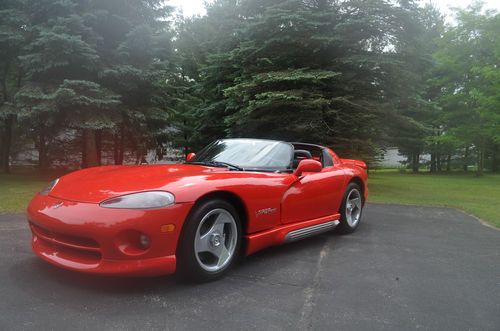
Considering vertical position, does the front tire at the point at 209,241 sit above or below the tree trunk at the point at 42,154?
below

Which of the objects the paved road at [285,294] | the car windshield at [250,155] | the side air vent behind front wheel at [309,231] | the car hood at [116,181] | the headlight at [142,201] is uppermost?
the car windshield at [250,155]

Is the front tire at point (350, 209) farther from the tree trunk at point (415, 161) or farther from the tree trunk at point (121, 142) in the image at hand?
the tree trunk at point (415, 161)

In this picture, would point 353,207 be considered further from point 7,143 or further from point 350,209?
point 7,143

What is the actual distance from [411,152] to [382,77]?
21.9 m

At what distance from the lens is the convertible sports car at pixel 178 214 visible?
9.21ft

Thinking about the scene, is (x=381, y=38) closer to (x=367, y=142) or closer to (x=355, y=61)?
(x=355, y=61)

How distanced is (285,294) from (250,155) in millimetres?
1793

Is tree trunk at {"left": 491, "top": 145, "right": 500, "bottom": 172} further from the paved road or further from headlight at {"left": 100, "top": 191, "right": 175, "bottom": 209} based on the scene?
headlight at {"left": 100, "top": 191, "right": 175, "bottom": 209}

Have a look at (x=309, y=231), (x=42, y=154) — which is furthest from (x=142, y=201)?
(x=42, y=154)

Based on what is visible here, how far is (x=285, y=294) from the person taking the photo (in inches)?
118

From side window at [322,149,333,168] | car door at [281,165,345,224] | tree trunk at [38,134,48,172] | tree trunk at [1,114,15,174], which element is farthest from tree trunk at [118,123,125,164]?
car door at [281,165,345,224]

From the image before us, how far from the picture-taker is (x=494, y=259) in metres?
4.24

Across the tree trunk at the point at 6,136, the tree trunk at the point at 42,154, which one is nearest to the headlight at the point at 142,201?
the tree trunk at the point at 6,136

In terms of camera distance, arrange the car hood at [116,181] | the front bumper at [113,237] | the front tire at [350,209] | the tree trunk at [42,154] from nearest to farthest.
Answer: the front bumper at [113,237] < the car hood at [116,181] < the front tire at [350,209] < the tree trunk at [42,154]
